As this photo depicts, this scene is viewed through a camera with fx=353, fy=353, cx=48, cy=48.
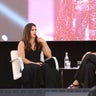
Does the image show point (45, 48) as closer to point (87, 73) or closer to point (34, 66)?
point (34, 66)

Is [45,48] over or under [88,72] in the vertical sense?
over

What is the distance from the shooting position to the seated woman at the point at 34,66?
4.68 m

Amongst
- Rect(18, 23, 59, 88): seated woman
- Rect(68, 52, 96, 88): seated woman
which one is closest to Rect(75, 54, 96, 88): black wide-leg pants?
Rect(68, 52, 96, 88): seated woman

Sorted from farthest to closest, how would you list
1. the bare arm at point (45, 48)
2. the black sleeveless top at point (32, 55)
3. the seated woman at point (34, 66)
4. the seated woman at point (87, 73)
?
the bare arm at point (45, 48), the black sleeveless top at point (32, 55), the seated woman at point (34, 66), the seated woman at point (87, 73)

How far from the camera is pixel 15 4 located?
5.71 meters

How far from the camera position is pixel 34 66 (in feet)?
15.4

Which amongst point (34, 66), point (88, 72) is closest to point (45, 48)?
point (34, 66)

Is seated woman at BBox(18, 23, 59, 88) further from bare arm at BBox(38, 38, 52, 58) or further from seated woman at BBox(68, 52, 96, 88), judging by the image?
seated woman at BBox(68, 52, 96, 88)

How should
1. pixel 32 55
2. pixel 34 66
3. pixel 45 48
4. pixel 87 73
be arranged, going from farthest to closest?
pixel 45 48 < pixel 32 55 < pixel 34 66 < pixel 87 73

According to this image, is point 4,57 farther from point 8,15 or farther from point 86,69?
point 86,69

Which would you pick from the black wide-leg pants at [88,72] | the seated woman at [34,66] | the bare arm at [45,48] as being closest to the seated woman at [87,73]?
the black wide-leg pants at [88,72]

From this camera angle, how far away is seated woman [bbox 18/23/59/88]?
15.3 feet

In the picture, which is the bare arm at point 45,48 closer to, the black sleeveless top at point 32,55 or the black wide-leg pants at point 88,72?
the black sleeveless top at point 32,55

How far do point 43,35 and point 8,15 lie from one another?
66 cm
